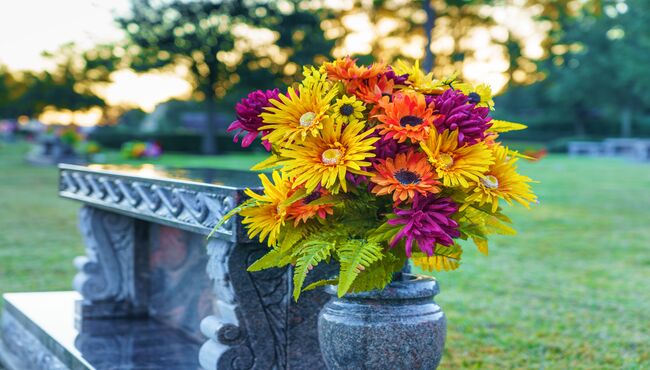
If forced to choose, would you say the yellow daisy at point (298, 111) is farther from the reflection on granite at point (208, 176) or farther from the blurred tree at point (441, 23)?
the blurred tree at point (441, 23)

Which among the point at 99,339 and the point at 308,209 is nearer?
the point at 308,209

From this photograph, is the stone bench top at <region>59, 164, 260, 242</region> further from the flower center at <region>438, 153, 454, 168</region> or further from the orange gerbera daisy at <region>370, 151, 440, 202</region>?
the flower center at <region>438, 153, 454, 168</region>

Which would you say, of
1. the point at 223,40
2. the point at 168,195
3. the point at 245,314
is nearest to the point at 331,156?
the point at 245,314

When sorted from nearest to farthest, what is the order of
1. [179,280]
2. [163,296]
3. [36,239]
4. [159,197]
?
[159,197] < [179,280] < [163,296] < [36,239]

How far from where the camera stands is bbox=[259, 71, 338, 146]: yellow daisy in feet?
8.38

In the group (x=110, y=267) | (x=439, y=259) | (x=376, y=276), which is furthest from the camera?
(x=110, y=267)

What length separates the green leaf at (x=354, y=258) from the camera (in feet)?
7.93

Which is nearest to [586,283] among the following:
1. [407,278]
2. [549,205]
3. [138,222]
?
[138,222]

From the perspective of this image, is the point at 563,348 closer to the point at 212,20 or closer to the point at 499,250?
the point at 499,250

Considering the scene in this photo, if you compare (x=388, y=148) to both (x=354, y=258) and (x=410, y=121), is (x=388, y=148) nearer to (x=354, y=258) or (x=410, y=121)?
(x=410, y=121)

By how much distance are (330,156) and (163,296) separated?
3.00 meters

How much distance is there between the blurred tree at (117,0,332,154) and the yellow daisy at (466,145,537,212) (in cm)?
4044

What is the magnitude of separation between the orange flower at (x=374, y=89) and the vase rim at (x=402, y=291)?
57 centimetres

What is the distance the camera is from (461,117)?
2.51 m
